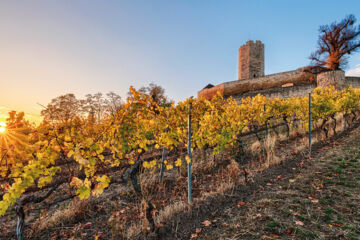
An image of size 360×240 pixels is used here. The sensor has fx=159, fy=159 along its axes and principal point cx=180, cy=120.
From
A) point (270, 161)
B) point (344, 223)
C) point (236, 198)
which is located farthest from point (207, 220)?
point (270, 161)

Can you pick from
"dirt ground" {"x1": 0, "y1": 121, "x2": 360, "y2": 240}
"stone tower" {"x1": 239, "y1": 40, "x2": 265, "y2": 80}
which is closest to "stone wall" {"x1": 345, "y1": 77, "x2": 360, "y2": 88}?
"stone tower" {"x1": 239, "y1": 40, "x2": 265, "y2": 80}

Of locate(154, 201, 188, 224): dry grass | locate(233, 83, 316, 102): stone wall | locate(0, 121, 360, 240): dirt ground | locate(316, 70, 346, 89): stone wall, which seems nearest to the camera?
locate(0, 121, 360, 240): dirt ground

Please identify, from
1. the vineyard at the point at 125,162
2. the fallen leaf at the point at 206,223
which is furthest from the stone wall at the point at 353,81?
the fallen leaf at the point at 206,223

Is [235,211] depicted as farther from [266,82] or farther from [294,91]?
[266,82]

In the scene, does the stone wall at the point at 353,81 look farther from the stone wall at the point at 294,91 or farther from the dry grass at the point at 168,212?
the dry grass at the point at 168,212

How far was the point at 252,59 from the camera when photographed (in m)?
24.2

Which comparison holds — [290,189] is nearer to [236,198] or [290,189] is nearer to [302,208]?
Result: [302,208]

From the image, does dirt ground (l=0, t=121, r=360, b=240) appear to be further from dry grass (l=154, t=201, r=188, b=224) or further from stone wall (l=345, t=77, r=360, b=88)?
stone wall (l=345, t=77, r=360, b=88)

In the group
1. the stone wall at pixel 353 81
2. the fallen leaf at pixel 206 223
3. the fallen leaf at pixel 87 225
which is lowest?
the fallen leaf at pixel 87 225

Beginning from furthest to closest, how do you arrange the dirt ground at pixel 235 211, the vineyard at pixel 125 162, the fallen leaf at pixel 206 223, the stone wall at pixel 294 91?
1. the stone wall at pixel 294 91
2. the fallen leaf at pixel 206 223
3. the dirt ground at pixel 235 211
4. the vineyard at pixel 125 162

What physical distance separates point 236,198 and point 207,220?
0.87 m

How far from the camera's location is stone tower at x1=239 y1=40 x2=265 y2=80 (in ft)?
79.2

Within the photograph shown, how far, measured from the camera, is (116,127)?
2.39 metres

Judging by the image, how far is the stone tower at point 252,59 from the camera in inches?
950
